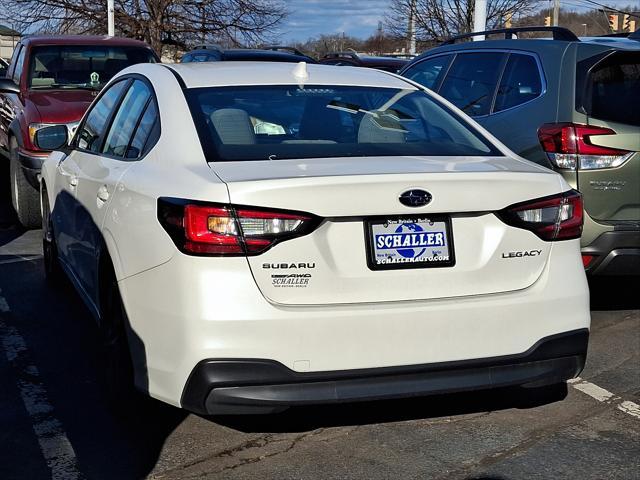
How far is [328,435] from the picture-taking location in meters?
4.31

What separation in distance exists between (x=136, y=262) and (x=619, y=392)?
102 inches

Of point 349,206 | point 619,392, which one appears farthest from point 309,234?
point 619,392

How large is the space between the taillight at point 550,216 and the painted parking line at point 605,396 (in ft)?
3.89

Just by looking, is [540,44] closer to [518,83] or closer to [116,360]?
[518,83]

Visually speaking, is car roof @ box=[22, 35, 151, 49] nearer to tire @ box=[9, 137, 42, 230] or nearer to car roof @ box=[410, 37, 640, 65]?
tire @ box=[9, 137, 42, 230]

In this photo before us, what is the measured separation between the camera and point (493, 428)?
14.5ft

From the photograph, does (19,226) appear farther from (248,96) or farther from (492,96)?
(248,96)

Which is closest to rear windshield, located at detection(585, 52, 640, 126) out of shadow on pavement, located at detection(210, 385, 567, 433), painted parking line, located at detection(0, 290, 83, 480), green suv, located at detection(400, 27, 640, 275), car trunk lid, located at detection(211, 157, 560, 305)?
green suv, located at detection(400, 27, 640, 275)

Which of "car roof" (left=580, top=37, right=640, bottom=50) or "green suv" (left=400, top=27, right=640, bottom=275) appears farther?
"car roof" (left=580, top=37, right=640, bottom=50)

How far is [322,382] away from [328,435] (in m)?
0.80

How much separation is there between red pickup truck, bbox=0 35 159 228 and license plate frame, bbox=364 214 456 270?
562cm

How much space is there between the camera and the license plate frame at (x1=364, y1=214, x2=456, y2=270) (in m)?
3.59

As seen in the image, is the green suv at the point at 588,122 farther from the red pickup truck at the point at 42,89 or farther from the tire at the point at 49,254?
the red pickup truck at the point at 42,89

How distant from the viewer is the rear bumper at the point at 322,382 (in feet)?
11.6
